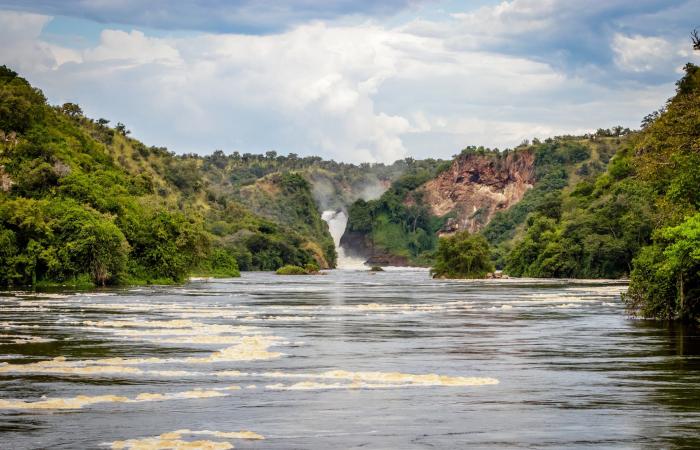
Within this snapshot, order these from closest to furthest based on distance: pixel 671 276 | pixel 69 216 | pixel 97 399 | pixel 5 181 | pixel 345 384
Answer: pixel 97 399, pixel 345 384, pixel 671 276, pixel 69 216, pixel 5 181

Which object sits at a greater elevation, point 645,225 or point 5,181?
point 5,181

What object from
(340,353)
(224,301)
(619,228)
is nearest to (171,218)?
(224,301)

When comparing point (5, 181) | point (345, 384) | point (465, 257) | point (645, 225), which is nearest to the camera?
point (345, 384)

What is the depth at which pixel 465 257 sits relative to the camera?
152m

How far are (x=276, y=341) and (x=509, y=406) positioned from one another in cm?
1699

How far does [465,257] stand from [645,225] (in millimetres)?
30901

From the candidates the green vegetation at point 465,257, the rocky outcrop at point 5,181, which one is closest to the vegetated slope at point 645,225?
the green vegetation at point 465,257

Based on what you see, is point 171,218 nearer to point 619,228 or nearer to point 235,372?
point 619,228

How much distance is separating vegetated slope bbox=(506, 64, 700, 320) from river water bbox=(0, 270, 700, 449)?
2.99m

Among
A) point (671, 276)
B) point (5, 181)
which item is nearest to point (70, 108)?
point (5, 181)

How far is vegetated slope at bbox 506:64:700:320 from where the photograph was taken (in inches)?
1823

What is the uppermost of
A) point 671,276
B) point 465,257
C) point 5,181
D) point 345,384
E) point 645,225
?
point 5,181

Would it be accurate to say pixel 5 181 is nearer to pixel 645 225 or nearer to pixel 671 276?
pixel 645 225

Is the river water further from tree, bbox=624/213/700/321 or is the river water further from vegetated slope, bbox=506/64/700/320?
vegetated slope, bbox=506/64/700/320
